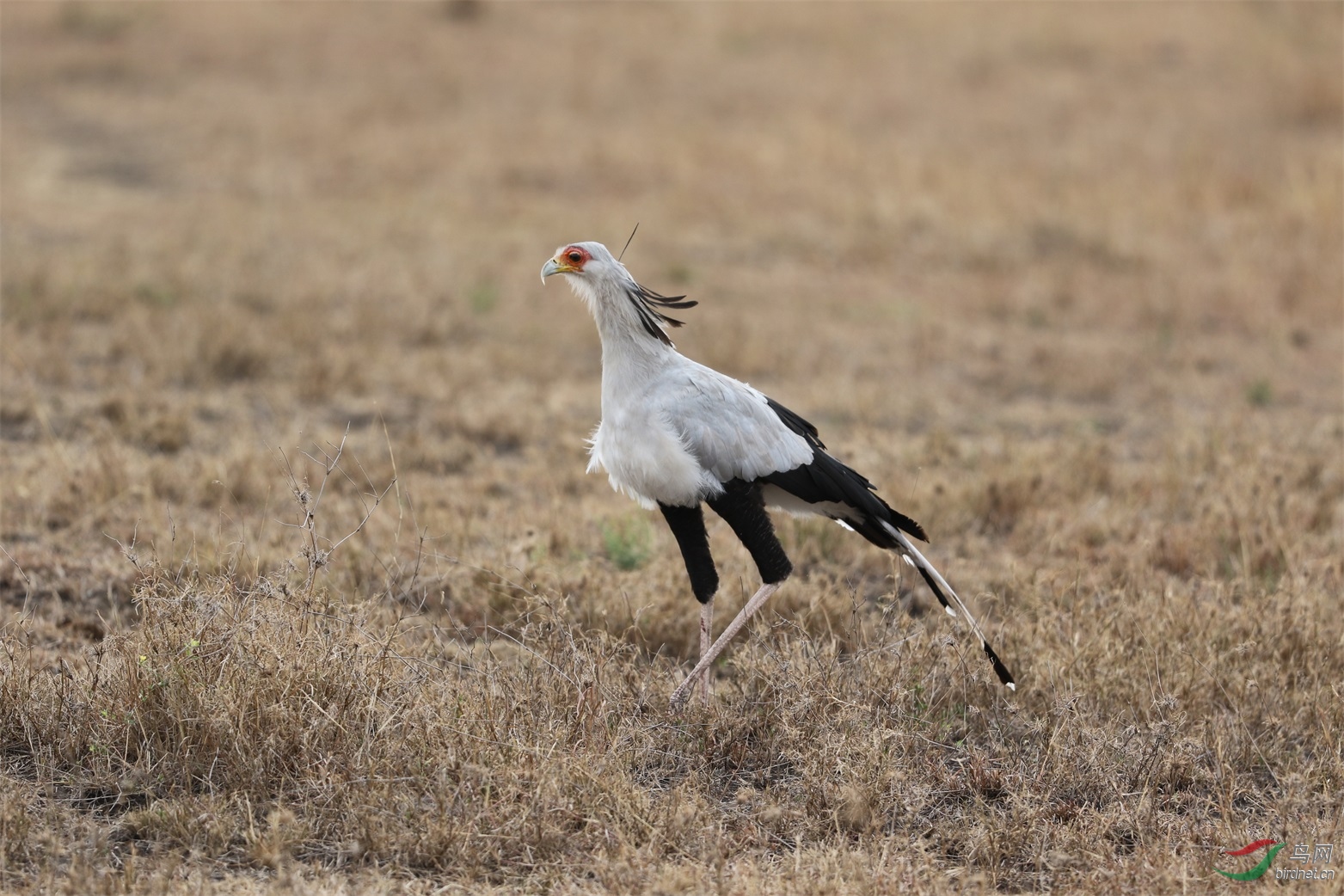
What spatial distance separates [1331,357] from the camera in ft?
31.9

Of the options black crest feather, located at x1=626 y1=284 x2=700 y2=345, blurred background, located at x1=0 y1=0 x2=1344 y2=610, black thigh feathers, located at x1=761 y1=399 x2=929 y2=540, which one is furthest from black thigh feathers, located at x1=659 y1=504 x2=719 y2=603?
blurred background, located at x1=0 y1=0 x2=1344 y2=610

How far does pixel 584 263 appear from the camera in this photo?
435 cm

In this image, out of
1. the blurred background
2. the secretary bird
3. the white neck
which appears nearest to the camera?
the secretary bird

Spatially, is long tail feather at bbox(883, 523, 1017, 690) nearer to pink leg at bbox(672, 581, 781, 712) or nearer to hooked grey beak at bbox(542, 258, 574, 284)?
pink leg at bbox(672, 581, 781, 712)

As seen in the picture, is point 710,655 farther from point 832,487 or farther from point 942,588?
point 942,588

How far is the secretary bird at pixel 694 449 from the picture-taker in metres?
4.16

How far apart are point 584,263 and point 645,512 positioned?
6.20 ft

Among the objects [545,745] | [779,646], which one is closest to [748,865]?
[545,745]

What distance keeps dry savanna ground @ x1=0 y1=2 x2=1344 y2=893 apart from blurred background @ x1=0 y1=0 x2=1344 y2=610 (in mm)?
61

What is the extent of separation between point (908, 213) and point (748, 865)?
34.8ft

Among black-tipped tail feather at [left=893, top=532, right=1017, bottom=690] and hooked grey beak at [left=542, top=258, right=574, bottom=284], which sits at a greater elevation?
hooked grey beak at [left=542, top=258, right=574, bottom=284]

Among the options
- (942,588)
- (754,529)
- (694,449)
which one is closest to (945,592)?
(942,588)

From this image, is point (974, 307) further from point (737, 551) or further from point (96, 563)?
point (96, 563)

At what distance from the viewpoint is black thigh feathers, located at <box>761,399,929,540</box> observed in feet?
14.1
